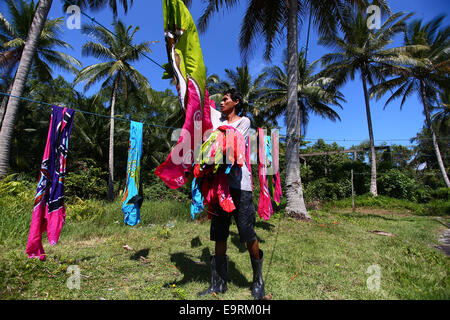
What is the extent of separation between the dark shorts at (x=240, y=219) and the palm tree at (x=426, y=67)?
13772 mm

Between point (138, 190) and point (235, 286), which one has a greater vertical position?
point (138, 190)

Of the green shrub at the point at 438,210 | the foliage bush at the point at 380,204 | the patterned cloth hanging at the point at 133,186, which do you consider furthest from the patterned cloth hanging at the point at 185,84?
the green shrub at the point at 438,210

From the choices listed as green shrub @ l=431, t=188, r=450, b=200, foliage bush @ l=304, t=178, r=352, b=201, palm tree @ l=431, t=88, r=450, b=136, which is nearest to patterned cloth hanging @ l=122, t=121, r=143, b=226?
foliage bush @ l=304, t=178, r=352, b=201

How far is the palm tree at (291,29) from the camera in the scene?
18.8 ft

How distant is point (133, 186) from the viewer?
10.2 feet

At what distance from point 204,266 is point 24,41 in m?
15.1

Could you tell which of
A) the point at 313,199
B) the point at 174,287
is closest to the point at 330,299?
the point at 174,287

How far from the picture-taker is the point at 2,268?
202cm

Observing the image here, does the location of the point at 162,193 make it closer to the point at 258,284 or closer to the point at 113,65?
the point at 113,65
